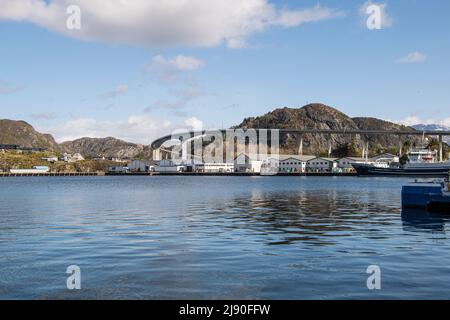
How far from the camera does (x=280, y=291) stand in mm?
14531

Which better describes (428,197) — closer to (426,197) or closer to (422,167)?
(426,197)

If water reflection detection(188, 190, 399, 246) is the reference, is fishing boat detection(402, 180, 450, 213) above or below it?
above

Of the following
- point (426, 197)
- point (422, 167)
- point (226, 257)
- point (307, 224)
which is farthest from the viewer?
point (422, 167)

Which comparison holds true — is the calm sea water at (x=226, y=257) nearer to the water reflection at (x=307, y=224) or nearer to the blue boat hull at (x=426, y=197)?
the water reflection at (x=307, y=224)

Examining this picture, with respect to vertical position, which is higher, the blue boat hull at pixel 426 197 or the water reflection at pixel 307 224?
the blue boat hull at pixel 426 197

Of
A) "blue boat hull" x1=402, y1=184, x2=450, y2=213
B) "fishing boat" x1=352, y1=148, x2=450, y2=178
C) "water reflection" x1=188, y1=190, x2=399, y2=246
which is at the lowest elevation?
"water reflection" x1=188, y1=190, x2=399, y2=246

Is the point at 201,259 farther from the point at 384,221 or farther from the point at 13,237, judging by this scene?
the point at 384,221

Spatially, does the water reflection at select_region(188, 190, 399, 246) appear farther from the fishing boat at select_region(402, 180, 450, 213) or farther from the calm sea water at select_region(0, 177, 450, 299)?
the fishing boat at select_region(402, 180, 450, 213)

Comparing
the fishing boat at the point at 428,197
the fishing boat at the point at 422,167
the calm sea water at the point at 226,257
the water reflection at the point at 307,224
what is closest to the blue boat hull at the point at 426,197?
the fishing boat at the point at 428,197

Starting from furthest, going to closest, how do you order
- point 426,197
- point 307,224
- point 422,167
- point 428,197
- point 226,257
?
point 422,167
point 426,197
point 428,197
point 307,224
point 226,257

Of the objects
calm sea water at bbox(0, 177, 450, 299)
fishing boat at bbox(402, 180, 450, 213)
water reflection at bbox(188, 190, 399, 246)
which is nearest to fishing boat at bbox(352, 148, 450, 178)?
fishing boat at bbox(402, 180, 450, 213)

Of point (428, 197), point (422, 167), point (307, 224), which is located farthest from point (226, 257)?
point (422, 167)
